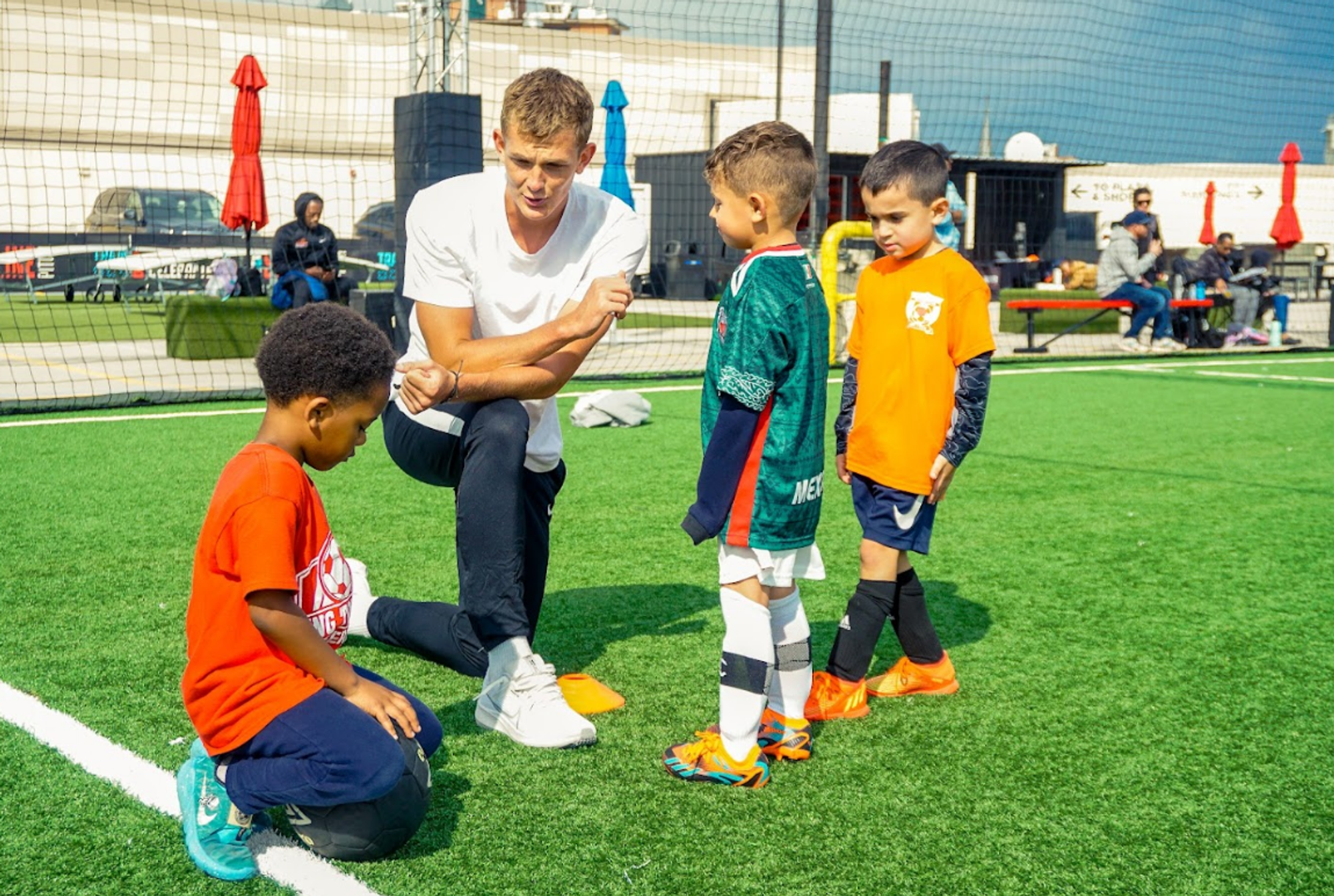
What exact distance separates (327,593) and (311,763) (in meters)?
0.30

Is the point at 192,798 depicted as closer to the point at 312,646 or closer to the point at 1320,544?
the point at 312,646

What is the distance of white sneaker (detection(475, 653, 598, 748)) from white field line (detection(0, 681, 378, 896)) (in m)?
0.64

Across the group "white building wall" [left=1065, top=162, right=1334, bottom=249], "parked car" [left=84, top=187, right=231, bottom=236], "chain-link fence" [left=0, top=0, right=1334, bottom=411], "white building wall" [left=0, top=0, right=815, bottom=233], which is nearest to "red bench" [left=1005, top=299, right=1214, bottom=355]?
"chain-link fence" [left=0, top=0, right=1334, bottom=411]

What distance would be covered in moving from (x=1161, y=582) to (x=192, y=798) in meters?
3.31

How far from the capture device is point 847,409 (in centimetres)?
338

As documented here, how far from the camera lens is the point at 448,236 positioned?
3133mm

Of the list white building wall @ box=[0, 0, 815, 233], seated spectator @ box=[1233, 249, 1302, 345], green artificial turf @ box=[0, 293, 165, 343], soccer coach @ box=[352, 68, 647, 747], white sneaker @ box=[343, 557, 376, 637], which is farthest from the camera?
white building wall @ box=[0, 0, 815, 233]

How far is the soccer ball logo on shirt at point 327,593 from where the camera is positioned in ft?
7.25

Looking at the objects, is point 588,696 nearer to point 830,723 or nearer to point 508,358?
point 830,723

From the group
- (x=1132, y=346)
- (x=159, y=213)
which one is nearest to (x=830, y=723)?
(x=1132, y=346)

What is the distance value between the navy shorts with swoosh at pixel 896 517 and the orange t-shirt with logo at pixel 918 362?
0.09 feet

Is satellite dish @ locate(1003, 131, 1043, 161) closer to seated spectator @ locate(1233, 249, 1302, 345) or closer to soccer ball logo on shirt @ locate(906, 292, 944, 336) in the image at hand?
seated spectator @ locate(1233, 249, 1302, 345)

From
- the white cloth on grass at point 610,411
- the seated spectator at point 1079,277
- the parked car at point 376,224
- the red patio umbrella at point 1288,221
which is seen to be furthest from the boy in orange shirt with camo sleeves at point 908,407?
the parked car at point 376,224

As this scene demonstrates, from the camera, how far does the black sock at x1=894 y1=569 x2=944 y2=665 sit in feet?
10.7
